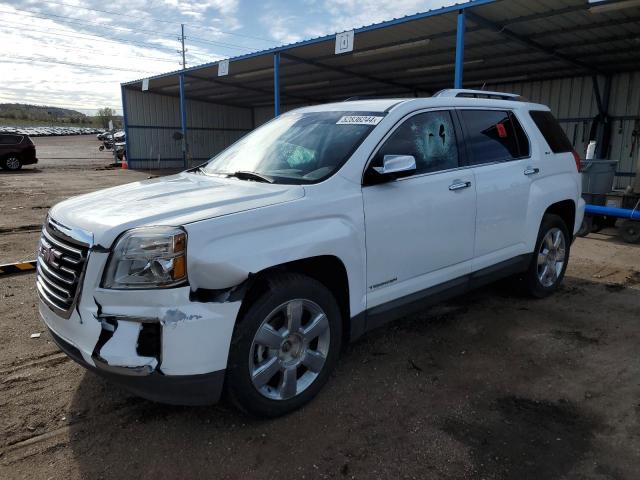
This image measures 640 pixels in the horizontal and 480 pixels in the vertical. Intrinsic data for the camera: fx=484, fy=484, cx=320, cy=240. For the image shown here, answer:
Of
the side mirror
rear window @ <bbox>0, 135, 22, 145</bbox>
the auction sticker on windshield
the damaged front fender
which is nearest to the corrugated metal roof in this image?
rear window @ <bbox>0, 135, 22, 145</bbox>

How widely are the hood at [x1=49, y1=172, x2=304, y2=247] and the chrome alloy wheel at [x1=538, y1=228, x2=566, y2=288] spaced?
314 cm

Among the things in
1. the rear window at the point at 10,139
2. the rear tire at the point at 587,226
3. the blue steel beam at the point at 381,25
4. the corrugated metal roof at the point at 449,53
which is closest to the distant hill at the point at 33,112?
the rear window at the point at 10,139

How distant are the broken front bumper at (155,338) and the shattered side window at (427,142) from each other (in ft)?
5.29

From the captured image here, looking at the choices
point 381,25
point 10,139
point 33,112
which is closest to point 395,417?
point 381,25

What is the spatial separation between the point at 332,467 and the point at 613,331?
309cm

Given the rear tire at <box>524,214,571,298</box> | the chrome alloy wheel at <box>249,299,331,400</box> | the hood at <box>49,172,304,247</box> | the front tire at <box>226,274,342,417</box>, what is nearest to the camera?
the hood at <box>49,172,304,247</box>

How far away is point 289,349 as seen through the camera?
9.48ft

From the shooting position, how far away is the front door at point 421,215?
3203 millimetres

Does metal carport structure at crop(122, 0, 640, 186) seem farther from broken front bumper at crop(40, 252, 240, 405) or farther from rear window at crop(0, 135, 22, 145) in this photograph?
broken front bumper at crop(40, 252, 240, 405)

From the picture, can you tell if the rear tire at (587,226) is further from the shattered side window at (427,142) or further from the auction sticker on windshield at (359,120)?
the auction sticker on windshield at (359,120)

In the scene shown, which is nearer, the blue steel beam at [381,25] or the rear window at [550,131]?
the rear window at [550,131]

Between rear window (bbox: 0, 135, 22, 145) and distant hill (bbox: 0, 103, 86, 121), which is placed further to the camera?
distant hill (bbox: 0, 103, 86, 121)

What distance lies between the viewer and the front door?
320 cm

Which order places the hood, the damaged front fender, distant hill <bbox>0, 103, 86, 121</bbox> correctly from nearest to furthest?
the damaged front fender < the hood < distant hill <bbox>0, 103, 86, 121</bbox>
